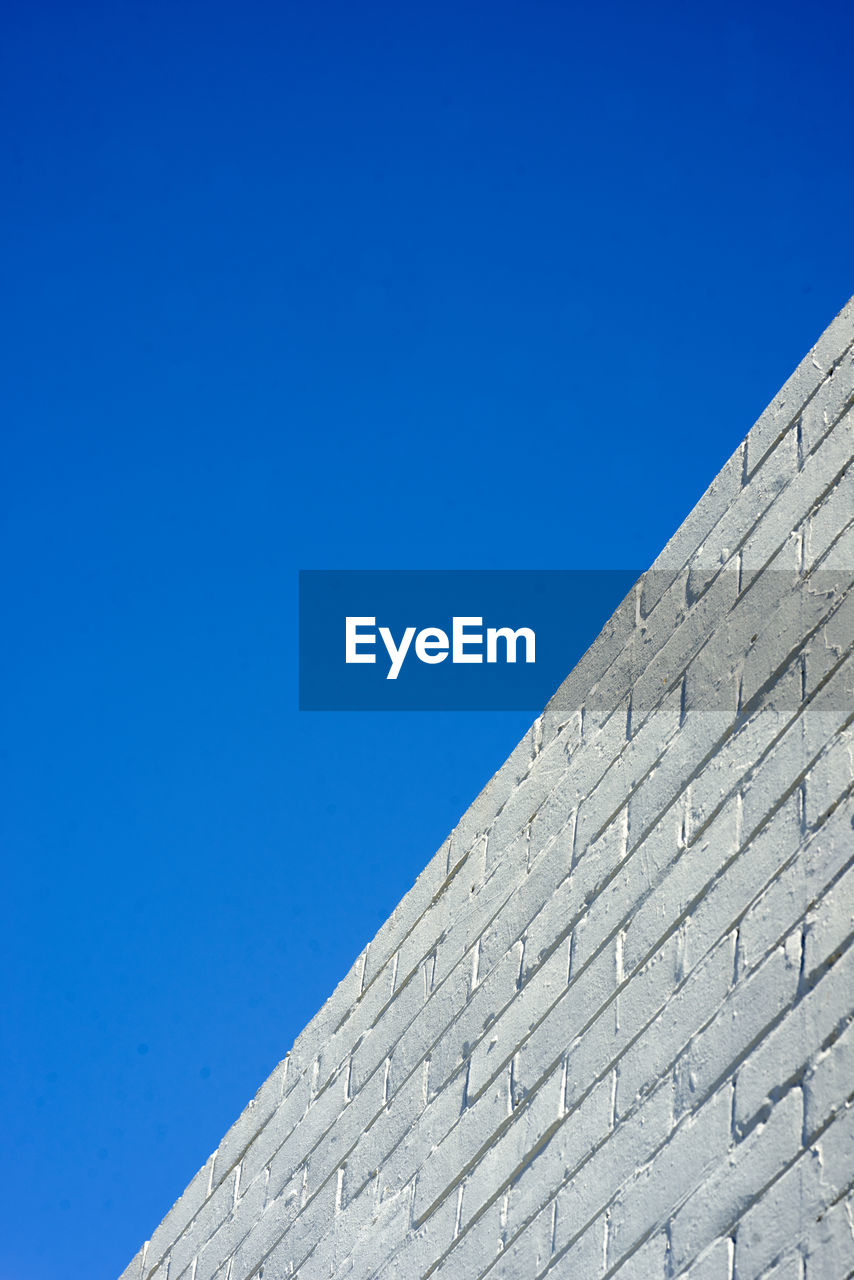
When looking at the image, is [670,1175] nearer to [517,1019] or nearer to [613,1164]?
[613,1164]

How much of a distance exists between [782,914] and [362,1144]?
5.12 ft

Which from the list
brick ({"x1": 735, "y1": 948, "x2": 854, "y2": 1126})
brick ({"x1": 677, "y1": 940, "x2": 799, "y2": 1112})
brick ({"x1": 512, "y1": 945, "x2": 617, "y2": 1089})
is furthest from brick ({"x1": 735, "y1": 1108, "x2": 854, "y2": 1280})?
brick ({"x1": 512, "y1": 945, "x2": 617, "y2": 1089})

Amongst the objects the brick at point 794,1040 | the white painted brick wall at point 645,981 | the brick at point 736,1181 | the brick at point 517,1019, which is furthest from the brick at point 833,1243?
the brick at point 517,1019

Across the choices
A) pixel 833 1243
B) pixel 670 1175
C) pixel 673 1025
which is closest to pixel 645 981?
pixel 673 1025

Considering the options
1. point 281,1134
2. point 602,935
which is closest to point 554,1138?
point 602,935

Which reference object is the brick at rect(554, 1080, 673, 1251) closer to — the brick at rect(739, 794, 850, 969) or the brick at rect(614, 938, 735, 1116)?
the brick at rect(614, 938, 735, 1116)

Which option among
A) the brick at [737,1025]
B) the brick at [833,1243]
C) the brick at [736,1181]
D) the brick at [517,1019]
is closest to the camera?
the brick at [833,1243]

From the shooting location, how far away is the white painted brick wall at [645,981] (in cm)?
208

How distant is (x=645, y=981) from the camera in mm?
2482

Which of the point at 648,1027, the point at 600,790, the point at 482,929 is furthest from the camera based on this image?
the point at 482,929

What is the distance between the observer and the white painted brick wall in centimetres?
208

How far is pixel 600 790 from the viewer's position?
2.91 meters

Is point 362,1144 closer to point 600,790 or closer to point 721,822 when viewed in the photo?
point 600,790

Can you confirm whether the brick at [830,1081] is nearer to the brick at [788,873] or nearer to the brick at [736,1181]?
the brick at [736,1181]
